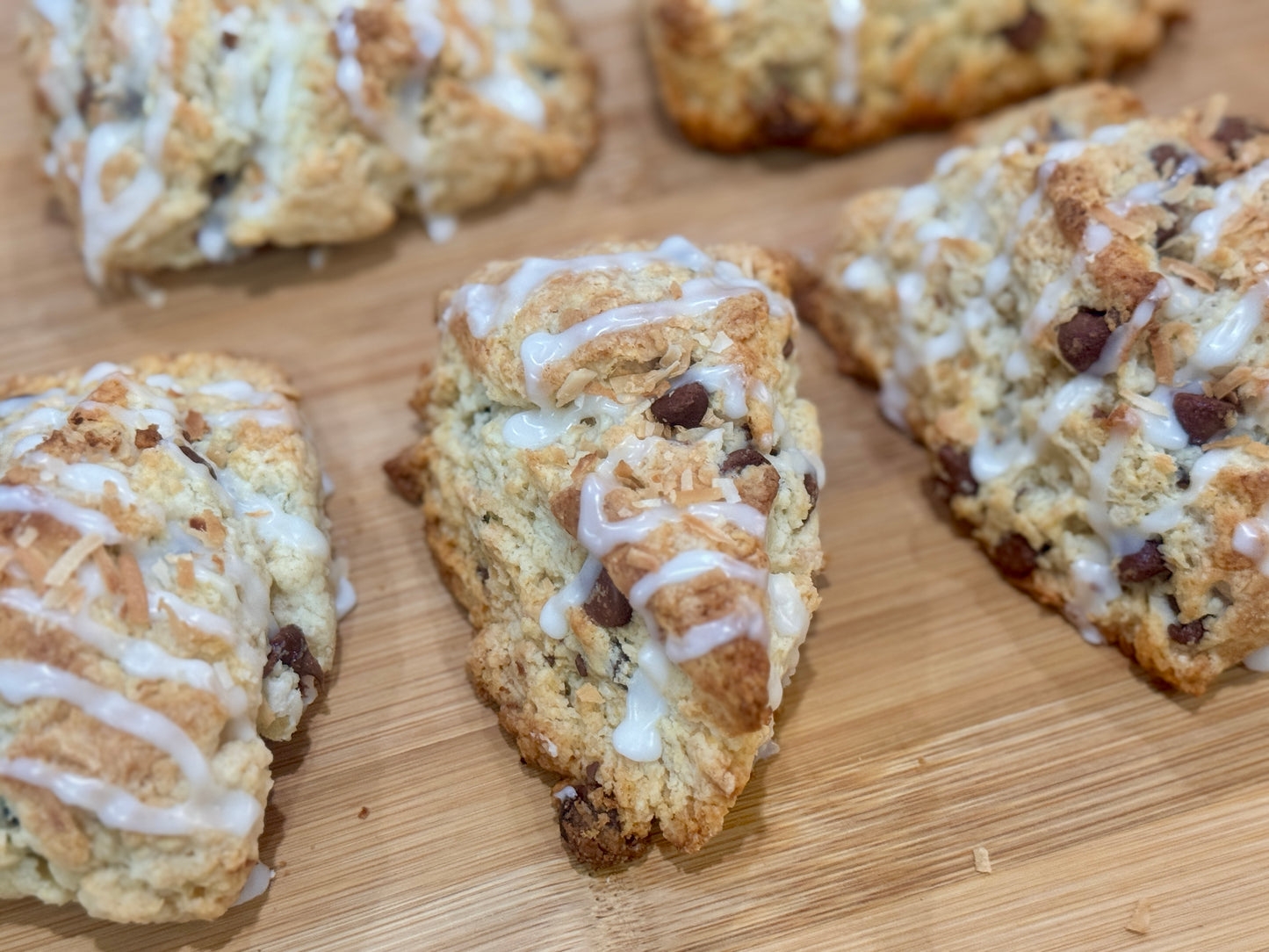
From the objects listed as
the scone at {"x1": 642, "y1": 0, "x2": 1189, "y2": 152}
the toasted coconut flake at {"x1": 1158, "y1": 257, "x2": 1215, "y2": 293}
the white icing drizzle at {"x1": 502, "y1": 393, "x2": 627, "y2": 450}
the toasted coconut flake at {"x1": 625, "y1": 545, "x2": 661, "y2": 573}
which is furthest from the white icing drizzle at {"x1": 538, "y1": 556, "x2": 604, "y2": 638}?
the scone at {"x1": 642, "y1": 0, "x2": 1189, "y2": 152}

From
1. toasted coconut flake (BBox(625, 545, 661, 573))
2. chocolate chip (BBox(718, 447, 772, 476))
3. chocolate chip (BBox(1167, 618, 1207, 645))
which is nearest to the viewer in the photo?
toasted coconut flake (BBox(625, 545, 661, 573))

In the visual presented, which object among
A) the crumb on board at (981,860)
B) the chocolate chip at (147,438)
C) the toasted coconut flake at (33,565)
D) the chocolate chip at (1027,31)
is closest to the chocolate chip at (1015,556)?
the crumb on board at (981,860)

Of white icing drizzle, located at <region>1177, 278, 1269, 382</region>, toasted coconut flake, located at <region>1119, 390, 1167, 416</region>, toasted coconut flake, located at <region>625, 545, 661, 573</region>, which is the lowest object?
toasted coconut flake, located at <region>625, 545, 661, 573</region>

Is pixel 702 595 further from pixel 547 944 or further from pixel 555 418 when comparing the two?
pixel 547 944

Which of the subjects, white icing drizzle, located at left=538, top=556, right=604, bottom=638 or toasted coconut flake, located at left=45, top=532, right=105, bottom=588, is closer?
toasted coconut flake, located at left=45, top=532, right=105, bottom=588

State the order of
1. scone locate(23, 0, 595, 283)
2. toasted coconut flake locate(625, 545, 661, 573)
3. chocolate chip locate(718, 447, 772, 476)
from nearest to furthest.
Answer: toasted coconut flake locate(625, 545, 661, 573) → chocolate chip locate(718, 447, 772, 476) → scone locate(23, 0, 595, 283)

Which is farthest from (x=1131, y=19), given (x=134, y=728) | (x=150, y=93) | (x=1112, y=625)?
(x=134, y=728)

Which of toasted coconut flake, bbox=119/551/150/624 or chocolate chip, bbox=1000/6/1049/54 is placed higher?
chocolate chip, bbox=1000/6/1049/54

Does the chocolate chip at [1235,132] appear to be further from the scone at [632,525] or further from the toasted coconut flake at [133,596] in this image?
the toasted coconut flake at [133,596]

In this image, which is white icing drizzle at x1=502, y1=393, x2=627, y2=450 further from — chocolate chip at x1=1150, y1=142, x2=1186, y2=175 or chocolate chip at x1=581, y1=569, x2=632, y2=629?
chocolate chip at x1=1150, y1=142, x2=1186, y2=175
